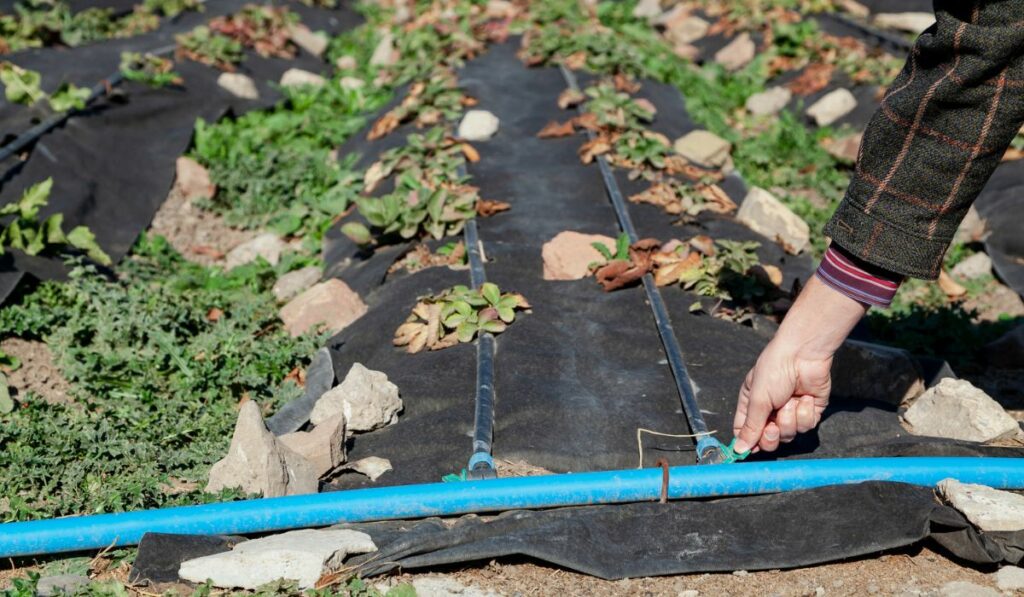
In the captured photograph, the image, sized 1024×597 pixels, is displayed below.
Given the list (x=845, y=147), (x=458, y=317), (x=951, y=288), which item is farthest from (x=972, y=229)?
(x=458, y=317)

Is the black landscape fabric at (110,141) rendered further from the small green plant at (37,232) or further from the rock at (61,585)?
the rock at (61,585)

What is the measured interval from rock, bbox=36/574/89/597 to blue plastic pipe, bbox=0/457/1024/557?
0.13 meters

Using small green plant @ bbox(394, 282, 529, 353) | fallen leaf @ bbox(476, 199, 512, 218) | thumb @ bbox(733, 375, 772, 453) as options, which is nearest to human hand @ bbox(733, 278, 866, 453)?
thumb @ bbox(733, 375, 772, 453)

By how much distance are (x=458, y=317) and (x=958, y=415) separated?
1.96m

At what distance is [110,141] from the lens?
667 cm

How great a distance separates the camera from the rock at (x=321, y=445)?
11.7 feet

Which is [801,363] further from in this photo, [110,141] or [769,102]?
[769,102]

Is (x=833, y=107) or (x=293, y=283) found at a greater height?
(x=293, y=283)

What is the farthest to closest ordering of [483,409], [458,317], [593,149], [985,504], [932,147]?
[593,149] < [458,317] < [483,409] < [985,504] < [932,147]

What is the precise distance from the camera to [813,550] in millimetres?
2934

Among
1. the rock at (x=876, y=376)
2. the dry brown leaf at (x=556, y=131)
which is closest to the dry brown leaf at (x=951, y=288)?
the rock at (x=876, y=376)

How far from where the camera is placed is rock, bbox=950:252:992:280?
6.00 m

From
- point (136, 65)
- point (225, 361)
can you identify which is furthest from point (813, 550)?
point (136, 65)

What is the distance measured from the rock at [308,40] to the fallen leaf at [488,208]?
5.33 meters
